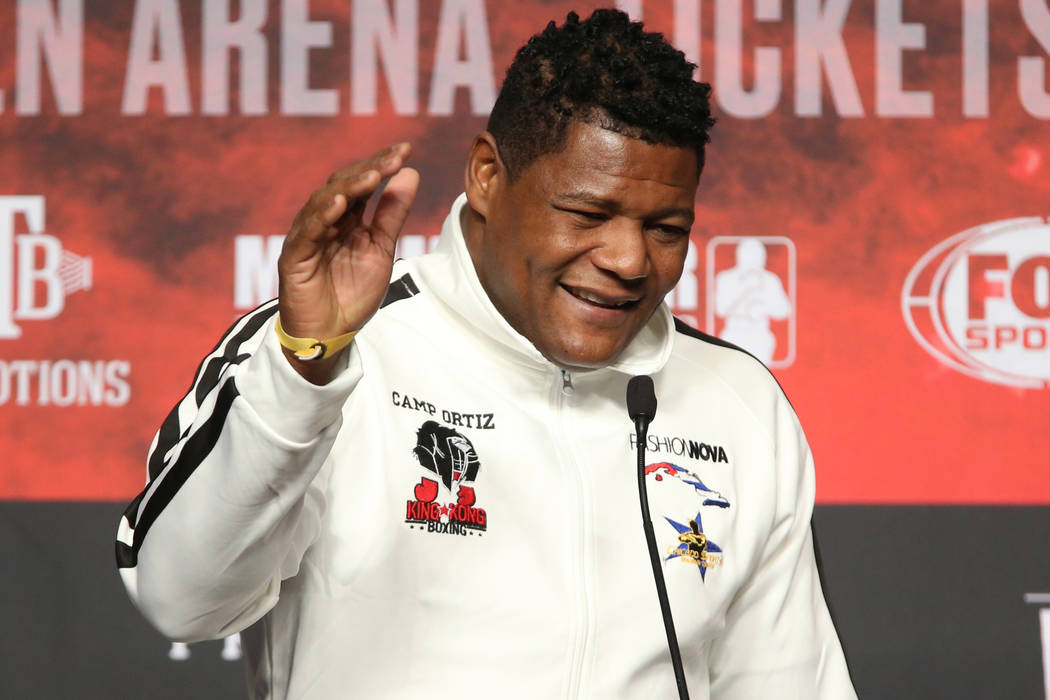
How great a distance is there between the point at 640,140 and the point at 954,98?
1385 millimetres

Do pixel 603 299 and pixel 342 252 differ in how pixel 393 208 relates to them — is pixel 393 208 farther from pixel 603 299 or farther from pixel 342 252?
pixel 603 299

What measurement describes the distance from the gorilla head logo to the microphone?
168 mm

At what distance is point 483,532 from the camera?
1.19 m

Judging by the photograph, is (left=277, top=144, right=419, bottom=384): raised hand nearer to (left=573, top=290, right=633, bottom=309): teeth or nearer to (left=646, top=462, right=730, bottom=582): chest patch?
(left=573, top=290, right=633, bottom=309): teeth

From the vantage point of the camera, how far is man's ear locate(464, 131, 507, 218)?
1.27 meters

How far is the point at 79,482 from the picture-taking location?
225 centimetres

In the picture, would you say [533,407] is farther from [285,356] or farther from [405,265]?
[285,356]

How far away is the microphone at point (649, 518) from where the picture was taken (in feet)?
3.70

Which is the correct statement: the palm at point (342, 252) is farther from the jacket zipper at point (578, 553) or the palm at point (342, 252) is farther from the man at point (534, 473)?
the jacket zipper at point (578, 553)

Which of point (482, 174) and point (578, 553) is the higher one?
point (482, 174)

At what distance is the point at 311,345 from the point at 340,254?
79 mm

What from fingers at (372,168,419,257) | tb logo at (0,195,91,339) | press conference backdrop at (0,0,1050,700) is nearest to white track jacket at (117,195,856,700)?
→ fingers at (372,168,419,257)

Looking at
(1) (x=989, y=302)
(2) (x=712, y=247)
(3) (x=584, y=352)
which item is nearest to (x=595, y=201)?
(3) (x=584, y=352)

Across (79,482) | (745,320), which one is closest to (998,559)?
(745,320)
